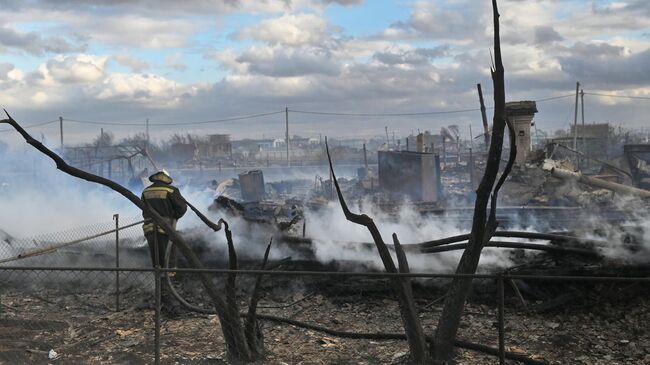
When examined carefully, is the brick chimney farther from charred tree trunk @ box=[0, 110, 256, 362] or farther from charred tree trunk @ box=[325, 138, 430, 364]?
charred tree trunk @ box=[0, 110, 256, 362]

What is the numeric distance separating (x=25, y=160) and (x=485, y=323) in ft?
64.1

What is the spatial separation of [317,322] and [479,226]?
320cm

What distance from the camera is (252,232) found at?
978 centimetres

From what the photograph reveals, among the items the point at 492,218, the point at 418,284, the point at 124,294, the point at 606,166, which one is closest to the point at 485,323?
the point at 418,284

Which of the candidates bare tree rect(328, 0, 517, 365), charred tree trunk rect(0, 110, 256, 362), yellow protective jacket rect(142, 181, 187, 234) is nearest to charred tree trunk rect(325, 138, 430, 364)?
bare tree rect(328, 0, 517, 365)

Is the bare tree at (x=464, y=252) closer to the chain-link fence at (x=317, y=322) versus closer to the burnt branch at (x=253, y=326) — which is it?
the chain-link fence at (x=317, y=322)

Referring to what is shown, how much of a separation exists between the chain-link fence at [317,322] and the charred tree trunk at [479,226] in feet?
1.54

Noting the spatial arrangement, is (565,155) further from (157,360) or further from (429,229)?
(157,360)

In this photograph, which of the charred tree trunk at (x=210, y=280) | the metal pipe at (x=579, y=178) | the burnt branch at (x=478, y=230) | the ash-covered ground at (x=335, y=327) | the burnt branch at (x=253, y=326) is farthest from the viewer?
the metal pipe at (x=579, y=178)

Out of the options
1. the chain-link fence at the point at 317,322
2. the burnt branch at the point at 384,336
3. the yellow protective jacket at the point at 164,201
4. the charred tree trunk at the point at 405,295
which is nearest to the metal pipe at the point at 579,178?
A: the chain-link fence at the point at 317,322

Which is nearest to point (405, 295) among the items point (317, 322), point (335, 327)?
point (335, 327)

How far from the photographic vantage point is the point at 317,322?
6988mm

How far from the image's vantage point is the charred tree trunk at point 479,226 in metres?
4.00

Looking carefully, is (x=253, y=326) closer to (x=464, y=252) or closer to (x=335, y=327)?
(x=335, y=327)
